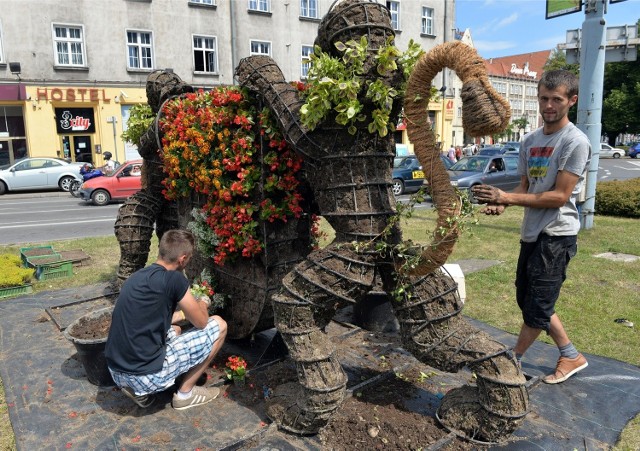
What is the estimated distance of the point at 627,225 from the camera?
33.9 ft

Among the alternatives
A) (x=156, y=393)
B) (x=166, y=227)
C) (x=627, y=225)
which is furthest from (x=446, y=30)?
(x=156, y=393)

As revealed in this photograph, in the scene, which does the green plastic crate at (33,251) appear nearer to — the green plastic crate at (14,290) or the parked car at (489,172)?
the green plastic crate at (14,290)

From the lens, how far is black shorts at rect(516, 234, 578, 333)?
3.47 metres

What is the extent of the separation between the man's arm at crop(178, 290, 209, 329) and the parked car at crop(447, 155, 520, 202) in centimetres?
1227

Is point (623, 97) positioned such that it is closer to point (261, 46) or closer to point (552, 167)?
point (261, 46)

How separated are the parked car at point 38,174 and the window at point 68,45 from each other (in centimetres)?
456

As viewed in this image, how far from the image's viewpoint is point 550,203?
10.8ft

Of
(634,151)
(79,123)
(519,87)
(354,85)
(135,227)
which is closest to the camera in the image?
(354,85)

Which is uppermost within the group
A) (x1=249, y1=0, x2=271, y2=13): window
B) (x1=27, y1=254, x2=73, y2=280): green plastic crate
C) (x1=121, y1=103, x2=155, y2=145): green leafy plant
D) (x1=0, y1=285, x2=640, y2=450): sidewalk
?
(x1=249, y1=0, x2=271, y2=13): window

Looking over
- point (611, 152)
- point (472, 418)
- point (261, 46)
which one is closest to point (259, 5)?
point (261, 46)

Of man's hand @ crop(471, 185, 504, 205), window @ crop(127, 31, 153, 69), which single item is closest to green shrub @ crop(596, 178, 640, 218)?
man's hand @ crop(471, 185, 504, 205)

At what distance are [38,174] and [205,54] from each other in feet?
29.5

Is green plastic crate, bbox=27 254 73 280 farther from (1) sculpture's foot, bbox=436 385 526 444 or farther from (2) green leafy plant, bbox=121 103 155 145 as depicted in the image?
(1) sculpture's foot, bbox=436 385 526 444

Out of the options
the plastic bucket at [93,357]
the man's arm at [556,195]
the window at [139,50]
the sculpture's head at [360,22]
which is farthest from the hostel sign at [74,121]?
the man's arm at [556,195]
